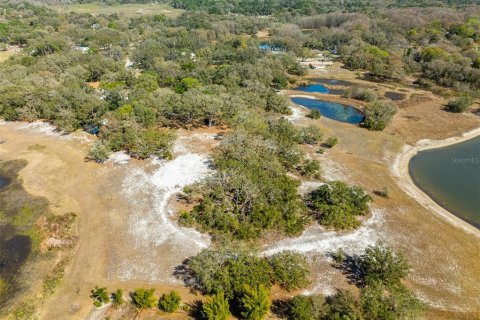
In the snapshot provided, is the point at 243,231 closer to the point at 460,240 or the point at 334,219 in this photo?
the point at 334,219

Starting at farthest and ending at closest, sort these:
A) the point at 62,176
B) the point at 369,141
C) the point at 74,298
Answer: the point at 369,141 < the point at 62,176 < the point at 74,298

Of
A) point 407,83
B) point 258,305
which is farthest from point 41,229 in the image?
point 407,83

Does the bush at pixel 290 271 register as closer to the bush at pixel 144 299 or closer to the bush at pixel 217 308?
the bush at pixel 217 308

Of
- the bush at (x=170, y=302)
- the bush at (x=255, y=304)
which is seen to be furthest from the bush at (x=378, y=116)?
the bush at (x=170, y=302)

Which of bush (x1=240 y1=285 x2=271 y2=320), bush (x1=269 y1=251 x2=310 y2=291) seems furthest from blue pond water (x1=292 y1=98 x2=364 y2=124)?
bush (x1=240 y1=285 x2=271 y2=320)

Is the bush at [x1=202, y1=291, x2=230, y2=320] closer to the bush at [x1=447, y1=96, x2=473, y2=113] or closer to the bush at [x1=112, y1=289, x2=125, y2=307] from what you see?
the bush at [x1=112, y1=289, x2=125, y2=307]
